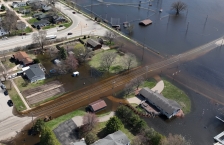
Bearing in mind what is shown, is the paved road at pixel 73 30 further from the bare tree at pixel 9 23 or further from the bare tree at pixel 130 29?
the bare tree at pixel 130 29

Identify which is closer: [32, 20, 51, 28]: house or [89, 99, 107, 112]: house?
[89, 99, 107, 112]: house

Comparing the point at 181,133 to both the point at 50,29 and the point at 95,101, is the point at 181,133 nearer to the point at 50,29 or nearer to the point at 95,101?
the point at 95,101

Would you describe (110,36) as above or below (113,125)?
above

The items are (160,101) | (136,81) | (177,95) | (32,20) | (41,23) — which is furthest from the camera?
(32,20)

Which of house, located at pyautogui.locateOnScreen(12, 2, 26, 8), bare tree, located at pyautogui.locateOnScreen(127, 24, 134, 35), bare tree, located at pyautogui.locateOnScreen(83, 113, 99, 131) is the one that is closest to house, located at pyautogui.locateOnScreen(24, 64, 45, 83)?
bare tree, located at pyautogui.locateOnScreen(83, 113, 99, 131)

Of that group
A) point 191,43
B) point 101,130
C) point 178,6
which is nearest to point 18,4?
point 178,6

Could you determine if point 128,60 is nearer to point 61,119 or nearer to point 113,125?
point 113,125

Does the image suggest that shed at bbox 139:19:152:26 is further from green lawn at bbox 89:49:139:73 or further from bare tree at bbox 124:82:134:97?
bare tree at bbox 124:82:134:97
